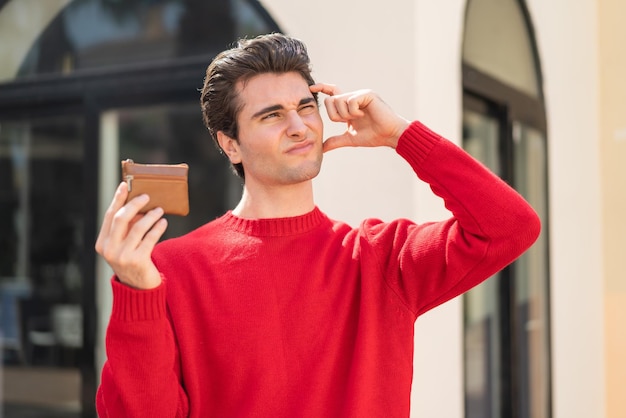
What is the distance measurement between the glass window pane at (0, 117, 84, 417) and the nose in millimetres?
2542

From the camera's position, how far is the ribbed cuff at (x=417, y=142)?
2.02 metres

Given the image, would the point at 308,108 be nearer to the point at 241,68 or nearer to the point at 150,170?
the point at 241,68

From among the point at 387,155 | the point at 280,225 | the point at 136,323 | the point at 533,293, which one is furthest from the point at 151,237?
the point at 533,293

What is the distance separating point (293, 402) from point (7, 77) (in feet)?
9.26

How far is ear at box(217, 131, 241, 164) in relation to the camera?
7.35ft

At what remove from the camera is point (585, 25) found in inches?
204

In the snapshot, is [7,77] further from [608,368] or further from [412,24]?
[608,368]

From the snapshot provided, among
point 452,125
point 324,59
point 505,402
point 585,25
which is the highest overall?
point 585,25

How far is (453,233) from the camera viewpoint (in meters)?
2.03

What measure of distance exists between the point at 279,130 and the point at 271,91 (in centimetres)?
10

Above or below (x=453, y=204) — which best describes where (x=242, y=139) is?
above

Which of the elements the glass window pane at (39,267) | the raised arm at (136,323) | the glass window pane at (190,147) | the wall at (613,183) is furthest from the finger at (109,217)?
the wall at (613,183)

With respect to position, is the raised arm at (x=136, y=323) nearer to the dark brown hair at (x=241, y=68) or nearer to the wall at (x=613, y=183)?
the dark brown hair at (x=241, y=68)

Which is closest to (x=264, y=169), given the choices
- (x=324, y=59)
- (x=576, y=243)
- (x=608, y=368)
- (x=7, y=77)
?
(x=324, y=59)
